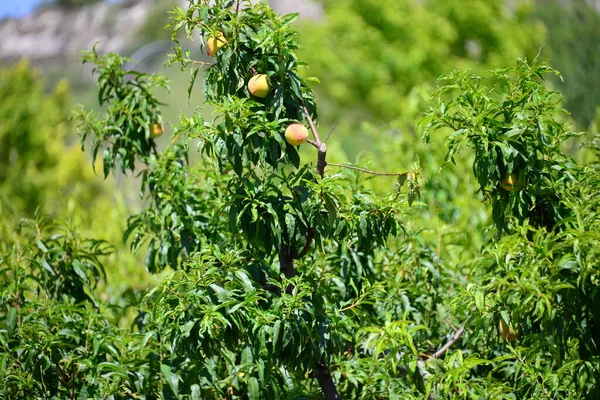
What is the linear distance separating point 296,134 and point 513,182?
0.85 metres

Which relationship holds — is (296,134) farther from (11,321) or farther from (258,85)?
(11,321)

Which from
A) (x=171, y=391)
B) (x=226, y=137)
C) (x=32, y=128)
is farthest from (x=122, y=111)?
(x=32, y=128)

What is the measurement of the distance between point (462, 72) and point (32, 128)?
12.8 m

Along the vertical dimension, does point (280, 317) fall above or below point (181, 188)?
below

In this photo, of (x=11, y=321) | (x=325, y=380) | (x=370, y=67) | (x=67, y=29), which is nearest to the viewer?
(x=325, y=380)

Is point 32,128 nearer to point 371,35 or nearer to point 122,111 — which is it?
point 371,35

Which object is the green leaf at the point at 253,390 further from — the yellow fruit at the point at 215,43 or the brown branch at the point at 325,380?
the yellow fruit at the point at 215,43

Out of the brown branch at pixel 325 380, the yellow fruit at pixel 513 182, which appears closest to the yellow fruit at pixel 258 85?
the yellow fruit at pixel 513 182

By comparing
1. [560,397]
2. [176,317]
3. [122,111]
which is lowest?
[560,397]

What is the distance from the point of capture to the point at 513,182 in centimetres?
273

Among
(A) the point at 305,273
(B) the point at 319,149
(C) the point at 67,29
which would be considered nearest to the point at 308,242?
(A) the point at 305,273

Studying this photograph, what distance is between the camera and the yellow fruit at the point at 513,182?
271 cm

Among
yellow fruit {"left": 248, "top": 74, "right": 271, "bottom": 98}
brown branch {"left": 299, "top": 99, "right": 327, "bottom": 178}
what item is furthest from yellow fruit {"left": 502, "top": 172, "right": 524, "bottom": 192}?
yellow fruit {"left": 248, "top": 74, "right": 271, "bottom": 98}

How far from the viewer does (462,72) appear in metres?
2.79
